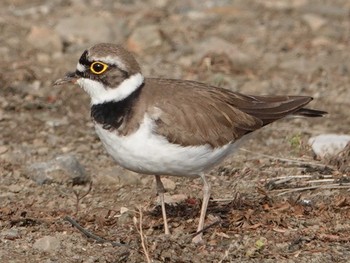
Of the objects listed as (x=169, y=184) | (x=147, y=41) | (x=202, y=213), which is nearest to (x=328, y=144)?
(x=169, y=184)

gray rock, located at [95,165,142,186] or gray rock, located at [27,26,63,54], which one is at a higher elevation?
gray rock, located at [95,165,142,186]

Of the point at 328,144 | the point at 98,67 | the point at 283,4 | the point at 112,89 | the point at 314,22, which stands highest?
the point at 98,67

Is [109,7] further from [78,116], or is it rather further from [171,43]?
[78,116]

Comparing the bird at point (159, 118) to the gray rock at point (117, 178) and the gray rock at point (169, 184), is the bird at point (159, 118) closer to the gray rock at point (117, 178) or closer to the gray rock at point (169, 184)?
the gray rock at point (169, 184)

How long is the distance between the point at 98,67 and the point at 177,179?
193cm

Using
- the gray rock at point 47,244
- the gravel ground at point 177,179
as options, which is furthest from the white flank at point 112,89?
the gray rock at point 47,244

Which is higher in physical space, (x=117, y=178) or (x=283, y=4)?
(x=117, y=178)

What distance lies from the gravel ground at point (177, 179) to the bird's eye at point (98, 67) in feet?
3.86

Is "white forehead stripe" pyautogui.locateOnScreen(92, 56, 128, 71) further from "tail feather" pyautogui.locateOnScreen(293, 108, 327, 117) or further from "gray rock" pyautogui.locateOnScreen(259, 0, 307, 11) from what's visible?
"gray rock" pyautogui.locateOnScreen(259, 0, 307, 11)

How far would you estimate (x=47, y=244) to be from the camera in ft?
21.0

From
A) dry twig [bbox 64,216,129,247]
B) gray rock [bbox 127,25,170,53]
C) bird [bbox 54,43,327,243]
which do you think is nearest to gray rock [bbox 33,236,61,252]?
dry twig [bbox 64,216,129,247]

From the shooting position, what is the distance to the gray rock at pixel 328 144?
26.8 feet

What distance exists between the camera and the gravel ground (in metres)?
6.48

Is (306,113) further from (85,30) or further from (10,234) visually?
(85,30)
